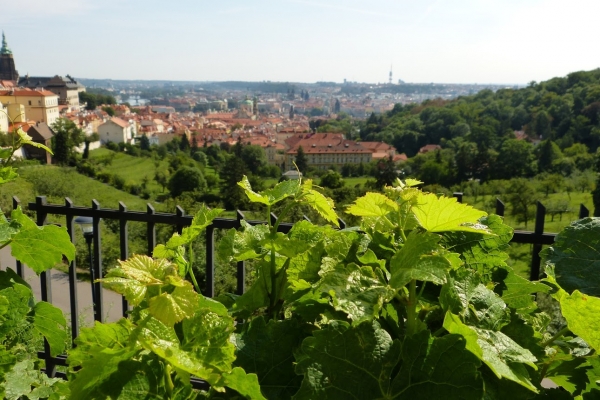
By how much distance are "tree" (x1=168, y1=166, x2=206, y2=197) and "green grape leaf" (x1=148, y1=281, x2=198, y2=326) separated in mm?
42332

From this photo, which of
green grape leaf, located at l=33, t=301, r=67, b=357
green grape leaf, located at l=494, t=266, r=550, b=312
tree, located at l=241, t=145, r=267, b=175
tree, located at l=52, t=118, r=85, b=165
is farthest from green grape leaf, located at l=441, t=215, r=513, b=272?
tree, located at l=241, t=145, r=267, b=175

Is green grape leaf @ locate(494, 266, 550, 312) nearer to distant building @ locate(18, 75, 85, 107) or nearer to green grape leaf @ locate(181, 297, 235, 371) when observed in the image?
green grape leaf @ locate(181, 297, 235, 371)

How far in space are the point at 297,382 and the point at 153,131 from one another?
8256 centimetres

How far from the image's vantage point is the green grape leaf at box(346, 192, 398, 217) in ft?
2.10

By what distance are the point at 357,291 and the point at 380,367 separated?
3.4 inches

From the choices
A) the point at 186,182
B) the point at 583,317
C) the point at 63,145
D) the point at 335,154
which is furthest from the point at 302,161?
the point at 583,317

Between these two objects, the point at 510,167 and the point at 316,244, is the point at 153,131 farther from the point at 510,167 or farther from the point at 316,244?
the point at 316,244

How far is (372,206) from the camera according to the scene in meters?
0.65

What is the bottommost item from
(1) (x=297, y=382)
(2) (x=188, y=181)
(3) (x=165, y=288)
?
(2) (x=188, y=181)

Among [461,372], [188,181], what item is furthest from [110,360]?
[188,181]

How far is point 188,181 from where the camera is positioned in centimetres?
4278

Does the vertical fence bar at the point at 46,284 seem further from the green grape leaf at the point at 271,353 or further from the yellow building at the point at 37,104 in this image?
the yellow building at the point at 37,104

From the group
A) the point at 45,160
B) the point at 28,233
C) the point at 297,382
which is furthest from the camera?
the point at 45,160

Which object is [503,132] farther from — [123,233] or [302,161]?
[123,233]
